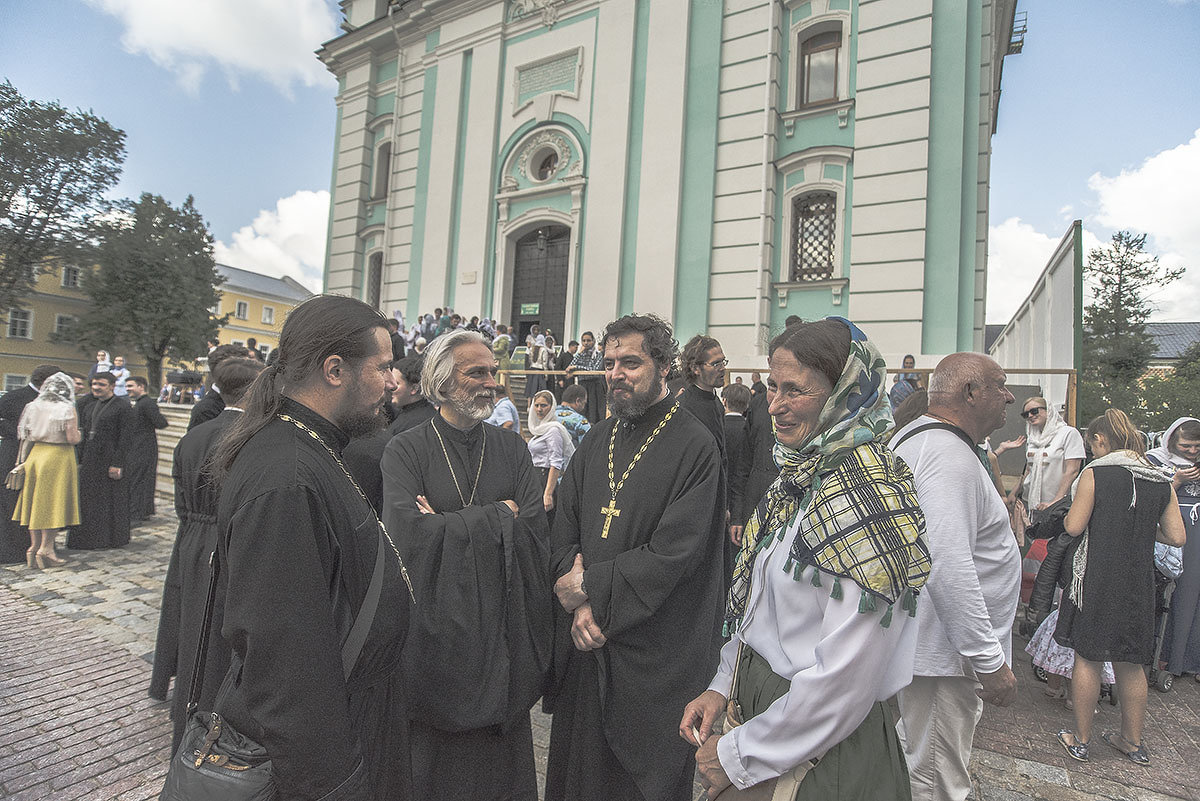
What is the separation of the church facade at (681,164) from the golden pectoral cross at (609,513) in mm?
10537

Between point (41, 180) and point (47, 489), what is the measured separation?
3427 centimetres

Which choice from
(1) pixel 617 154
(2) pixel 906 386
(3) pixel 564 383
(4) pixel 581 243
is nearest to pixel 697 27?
(1) pixel 617 154

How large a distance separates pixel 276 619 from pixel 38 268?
41.5 metres

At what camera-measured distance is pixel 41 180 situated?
31.2 metres

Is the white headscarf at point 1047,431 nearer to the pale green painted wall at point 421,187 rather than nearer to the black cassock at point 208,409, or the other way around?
the black cassock at point 208,409

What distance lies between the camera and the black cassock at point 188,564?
3293 millimetres

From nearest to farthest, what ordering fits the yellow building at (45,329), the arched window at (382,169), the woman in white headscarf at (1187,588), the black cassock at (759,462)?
the woman in white headscarf at (1187,588), the black cassock at (759,462), the arched window at (382,169), the yellow building at (45,329)

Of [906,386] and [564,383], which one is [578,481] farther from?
[564,383]

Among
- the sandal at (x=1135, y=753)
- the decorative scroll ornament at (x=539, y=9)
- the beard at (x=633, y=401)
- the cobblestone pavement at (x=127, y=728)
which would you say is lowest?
the cobblestone pavement at (x=127, y=728)

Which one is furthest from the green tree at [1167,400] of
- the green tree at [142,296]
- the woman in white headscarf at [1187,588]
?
the green tree at [142,296]

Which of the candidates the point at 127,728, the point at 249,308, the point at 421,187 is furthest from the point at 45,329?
the point at 127,728

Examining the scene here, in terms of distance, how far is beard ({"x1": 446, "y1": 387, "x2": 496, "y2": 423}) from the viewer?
2.92 m

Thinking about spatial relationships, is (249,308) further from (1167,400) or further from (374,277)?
(1167,400)

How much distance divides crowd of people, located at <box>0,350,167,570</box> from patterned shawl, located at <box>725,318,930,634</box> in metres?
8.09
